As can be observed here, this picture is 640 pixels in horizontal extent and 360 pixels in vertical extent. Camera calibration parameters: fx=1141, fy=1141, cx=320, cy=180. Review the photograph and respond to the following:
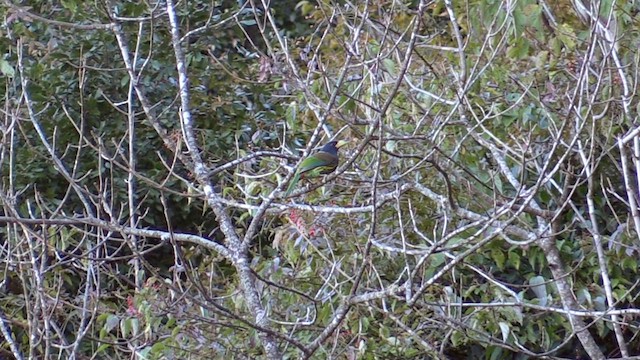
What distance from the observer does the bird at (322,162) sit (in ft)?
13.0

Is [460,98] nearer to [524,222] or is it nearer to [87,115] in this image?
[524,222]

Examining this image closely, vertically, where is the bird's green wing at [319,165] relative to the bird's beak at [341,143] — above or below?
above

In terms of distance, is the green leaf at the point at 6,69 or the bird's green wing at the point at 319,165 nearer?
the bird's green wing at the point at 319,165

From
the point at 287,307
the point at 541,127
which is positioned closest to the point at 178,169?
the point at 287,307

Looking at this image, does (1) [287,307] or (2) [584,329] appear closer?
(2) [584,329]

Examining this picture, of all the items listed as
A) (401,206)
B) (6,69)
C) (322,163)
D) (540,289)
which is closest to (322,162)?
(322,163)

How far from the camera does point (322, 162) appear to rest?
430 centimetres

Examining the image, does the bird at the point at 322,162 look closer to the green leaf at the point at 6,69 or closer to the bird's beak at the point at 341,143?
the bird's beak at the point at 341,143

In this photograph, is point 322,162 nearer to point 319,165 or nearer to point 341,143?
point 319,165

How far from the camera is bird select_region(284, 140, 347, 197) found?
3.97 m

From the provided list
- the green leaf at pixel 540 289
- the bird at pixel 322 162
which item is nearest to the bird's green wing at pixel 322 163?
the bird at pixel 322 162

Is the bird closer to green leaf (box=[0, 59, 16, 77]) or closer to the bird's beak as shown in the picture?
the bird's beak

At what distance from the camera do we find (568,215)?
15.6ft

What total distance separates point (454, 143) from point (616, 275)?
2.73 feet
